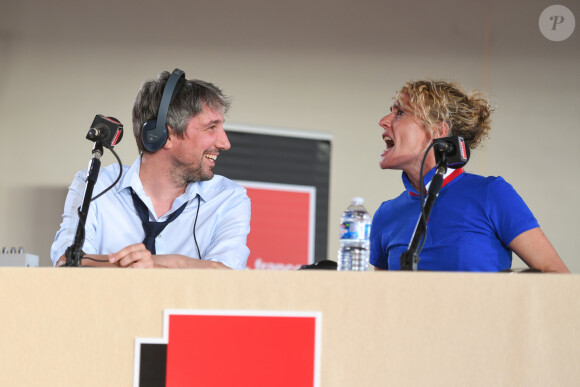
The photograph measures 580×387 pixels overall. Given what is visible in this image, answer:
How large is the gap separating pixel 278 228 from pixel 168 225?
1.77 metres

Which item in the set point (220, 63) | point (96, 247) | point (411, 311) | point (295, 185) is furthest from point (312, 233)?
point (411, 311)

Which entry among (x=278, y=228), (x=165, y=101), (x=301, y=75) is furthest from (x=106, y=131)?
(x=301, y=75)

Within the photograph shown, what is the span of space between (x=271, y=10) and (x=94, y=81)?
3.42 feet

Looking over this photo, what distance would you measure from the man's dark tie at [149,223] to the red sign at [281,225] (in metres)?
1.67

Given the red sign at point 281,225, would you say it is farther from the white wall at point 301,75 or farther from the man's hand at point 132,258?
the man's hand at point 132,258

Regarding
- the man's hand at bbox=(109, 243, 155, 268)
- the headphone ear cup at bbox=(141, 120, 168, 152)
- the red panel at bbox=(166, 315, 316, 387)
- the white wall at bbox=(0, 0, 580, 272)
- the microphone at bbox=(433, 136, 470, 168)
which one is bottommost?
the red panel at bbox=(166, 315, 316, 387)

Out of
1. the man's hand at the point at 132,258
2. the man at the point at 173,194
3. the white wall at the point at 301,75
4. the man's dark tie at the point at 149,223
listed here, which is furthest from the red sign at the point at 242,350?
the white wall at the point at 301,75

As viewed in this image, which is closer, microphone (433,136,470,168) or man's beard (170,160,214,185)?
microphone (433,136,470,168)

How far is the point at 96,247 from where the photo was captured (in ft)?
6.74

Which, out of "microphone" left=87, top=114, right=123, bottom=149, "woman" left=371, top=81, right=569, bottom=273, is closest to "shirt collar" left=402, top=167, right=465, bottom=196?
"woman" left=371, top=81, right=569, bottom=273

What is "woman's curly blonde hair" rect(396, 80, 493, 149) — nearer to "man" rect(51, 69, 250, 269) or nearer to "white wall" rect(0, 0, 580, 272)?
"man" rect(51, 69, 250, 269)

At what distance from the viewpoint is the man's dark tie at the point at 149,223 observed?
2.05 meters

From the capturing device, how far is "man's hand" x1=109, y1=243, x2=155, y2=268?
158 cm

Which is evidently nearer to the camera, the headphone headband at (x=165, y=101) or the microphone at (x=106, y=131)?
the microphone at (x=106, y=131)
